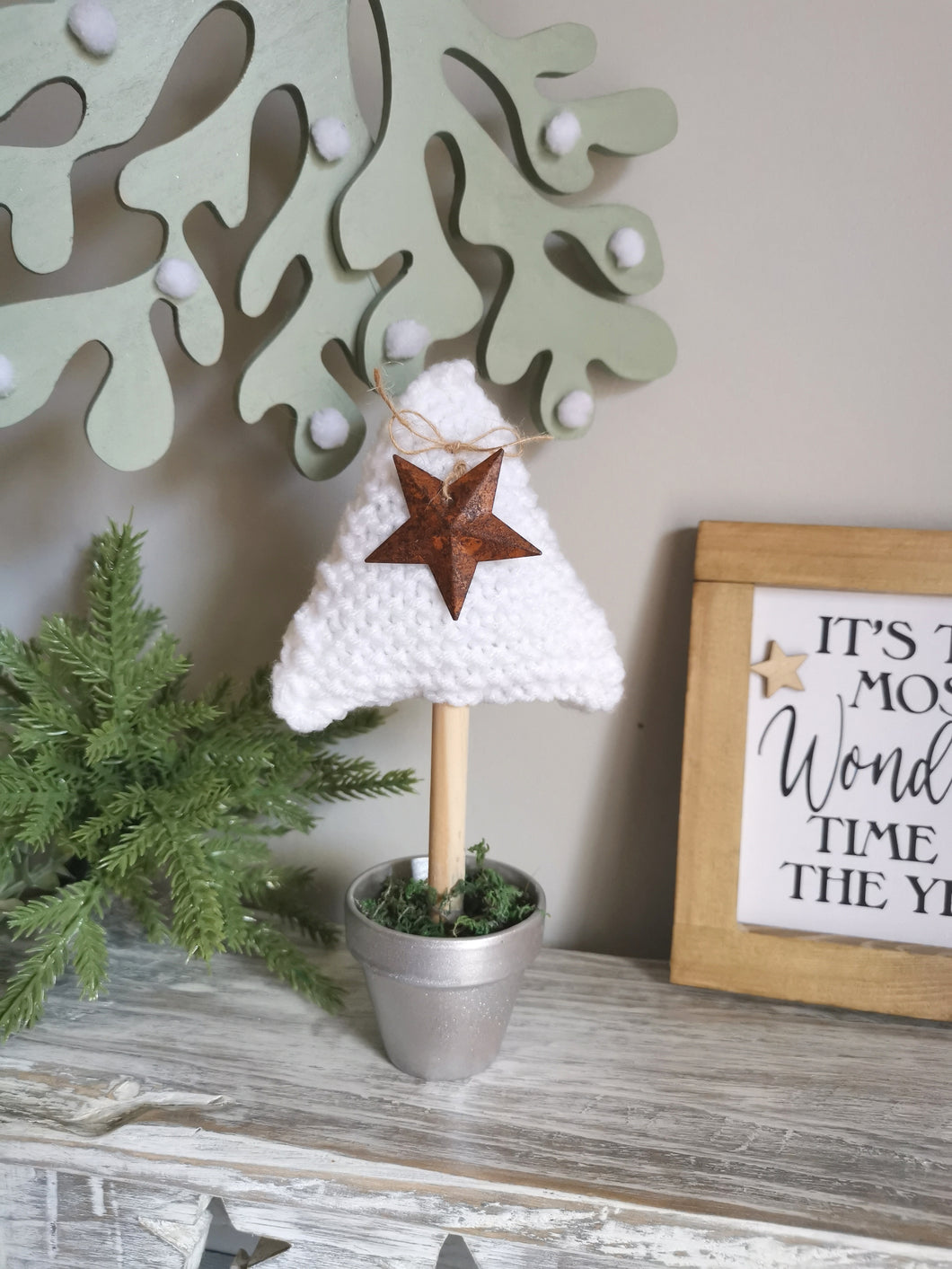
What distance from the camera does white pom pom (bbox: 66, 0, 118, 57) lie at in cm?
53

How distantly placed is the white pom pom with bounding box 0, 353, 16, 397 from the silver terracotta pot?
14.7 inches

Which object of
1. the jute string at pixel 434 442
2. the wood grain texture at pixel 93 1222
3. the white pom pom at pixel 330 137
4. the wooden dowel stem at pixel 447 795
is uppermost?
the white pom pom at pixel 330 137

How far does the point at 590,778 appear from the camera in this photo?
76cm

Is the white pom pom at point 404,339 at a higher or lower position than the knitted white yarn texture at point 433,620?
higher

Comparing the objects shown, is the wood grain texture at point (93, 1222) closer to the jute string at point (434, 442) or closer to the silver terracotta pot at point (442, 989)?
the silver terracotta pot at point (442, 989)

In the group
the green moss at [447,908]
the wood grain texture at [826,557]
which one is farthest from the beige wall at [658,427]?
the green moss at [447,908]

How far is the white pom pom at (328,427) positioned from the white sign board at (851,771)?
322 mm

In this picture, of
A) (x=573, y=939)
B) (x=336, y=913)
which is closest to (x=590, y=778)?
(x=573, y=939)

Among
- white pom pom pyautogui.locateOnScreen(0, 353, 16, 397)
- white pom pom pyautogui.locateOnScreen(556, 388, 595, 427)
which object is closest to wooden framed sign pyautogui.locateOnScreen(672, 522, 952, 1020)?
white pom pom pyautogui.locateOnScreen(556, 388, 595, 427)

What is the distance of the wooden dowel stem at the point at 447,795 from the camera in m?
0.60

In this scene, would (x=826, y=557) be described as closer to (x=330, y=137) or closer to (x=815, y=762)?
(x=815, y=762)

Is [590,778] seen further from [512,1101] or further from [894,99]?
[894,99]

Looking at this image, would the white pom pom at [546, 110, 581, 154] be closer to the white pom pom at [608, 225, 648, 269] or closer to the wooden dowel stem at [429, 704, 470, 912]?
the white pom pom at [608, 225, 648, 269]

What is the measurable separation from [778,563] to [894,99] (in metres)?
0.33
